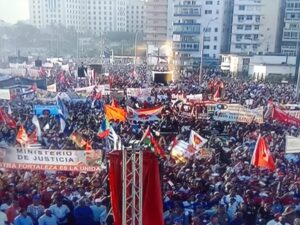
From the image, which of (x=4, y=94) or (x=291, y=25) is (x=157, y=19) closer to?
(x=291, y=25)

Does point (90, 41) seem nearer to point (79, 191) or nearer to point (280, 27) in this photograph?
point (280, 27)

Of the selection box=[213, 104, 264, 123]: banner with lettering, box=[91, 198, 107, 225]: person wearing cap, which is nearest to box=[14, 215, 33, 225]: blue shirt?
box=[91, 198, 107, 225]: person wearing cap

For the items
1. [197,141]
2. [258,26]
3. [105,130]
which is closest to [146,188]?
[197,141]

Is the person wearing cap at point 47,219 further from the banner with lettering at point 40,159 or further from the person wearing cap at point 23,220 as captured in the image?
the banner with lettering at point 40,159

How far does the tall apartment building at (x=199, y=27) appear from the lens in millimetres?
59156

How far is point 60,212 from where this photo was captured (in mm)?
7078

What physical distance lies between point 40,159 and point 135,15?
7256 centimetres

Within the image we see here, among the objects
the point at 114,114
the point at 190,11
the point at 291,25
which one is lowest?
the point at 114,114

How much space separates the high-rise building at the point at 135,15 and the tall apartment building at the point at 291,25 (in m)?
28.8

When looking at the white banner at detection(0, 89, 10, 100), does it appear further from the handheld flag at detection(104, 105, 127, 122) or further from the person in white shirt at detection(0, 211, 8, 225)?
the person in white shirt at detection(0, 211, 8, 225)

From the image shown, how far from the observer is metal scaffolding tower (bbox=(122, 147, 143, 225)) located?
16.8 feet

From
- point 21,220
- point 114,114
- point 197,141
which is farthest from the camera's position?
point 114,114

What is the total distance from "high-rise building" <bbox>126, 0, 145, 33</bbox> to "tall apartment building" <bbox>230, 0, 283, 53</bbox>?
2358 cm

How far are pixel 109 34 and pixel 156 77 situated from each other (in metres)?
45.8
